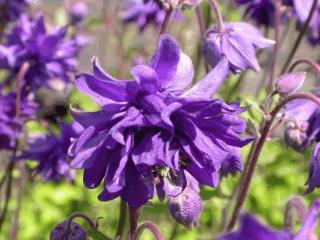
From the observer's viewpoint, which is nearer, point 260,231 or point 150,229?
point 260,231

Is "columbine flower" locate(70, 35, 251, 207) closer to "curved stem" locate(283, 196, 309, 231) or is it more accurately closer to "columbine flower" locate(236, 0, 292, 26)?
"curved stem" locate(283, 196, 309, 231)

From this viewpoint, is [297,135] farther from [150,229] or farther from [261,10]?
[261,10]

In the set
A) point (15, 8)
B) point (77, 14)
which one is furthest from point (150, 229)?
point (77, 14)

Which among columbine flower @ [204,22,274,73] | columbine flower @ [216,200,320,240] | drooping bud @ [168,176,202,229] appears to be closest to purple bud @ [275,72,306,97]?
columbine flower @ [204,22,274,73]

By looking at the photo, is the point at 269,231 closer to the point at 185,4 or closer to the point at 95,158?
the point at 95,158

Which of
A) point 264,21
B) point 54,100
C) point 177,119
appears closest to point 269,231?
point 177,119

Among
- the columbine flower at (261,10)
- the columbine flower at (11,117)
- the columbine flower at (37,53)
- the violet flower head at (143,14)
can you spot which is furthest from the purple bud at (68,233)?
the violet flower head at (143,14)

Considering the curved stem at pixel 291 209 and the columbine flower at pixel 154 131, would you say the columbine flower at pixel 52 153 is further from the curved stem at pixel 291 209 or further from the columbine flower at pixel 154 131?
the columbine flower at pixel 154 131
